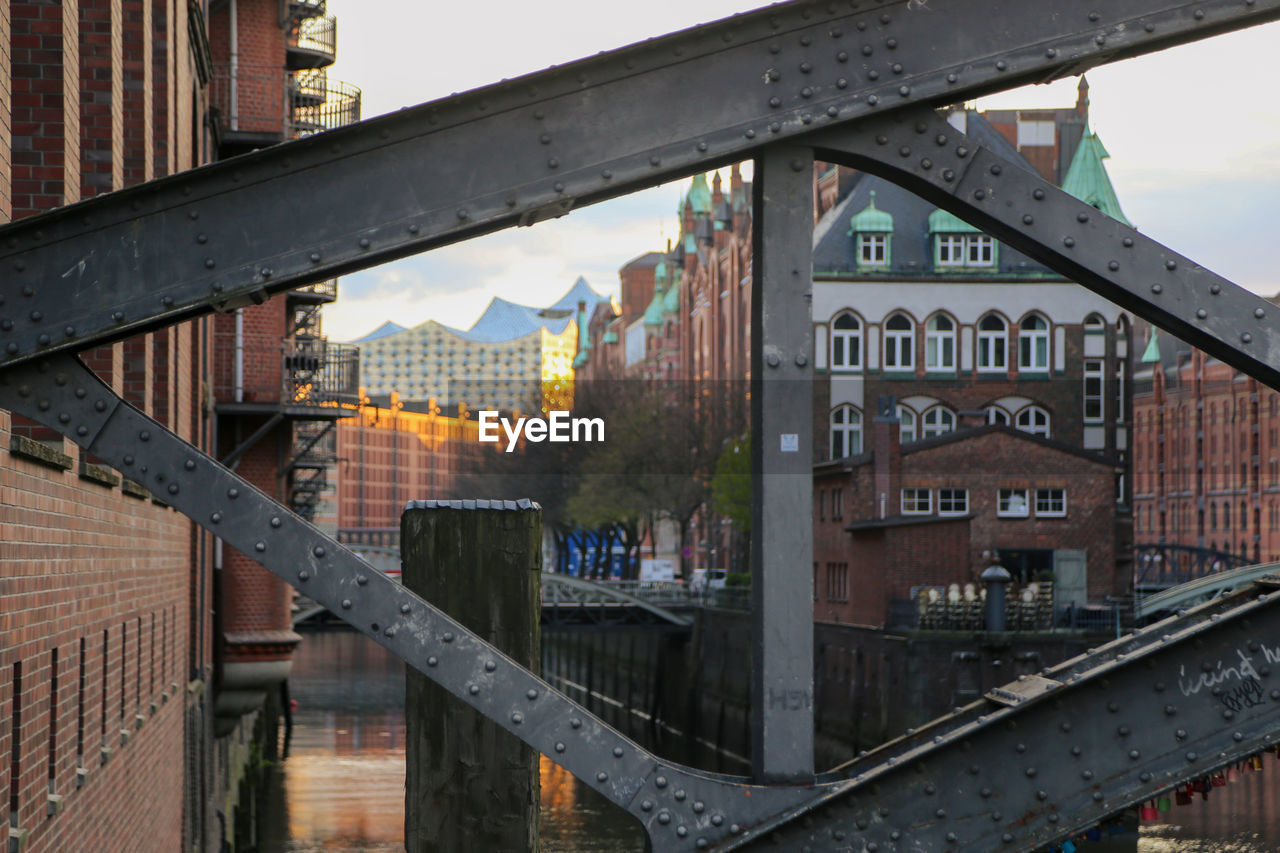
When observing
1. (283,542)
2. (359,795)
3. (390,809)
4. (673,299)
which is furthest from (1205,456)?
(283,542)

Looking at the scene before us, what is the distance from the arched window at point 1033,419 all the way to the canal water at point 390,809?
55.6 feet

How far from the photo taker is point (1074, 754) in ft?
14.2

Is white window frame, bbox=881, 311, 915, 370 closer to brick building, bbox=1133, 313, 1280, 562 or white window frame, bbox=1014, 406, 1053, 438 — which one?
white window frame, bbox=1014, 406, 1053, 438

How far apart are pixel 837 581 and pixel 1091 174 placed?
2263 centimetres

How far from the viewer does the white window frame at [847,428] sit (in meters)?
58.3

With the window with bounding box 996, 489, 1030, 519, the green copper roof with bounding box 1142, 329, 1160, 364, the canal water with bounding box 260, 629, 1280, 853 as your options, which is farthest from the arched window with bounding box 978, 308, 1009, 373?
the green copper roof with bounding box 1142, 329, 1160, 364

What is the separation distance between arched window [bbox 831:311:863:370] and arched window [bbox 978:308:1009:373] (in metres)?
4.18

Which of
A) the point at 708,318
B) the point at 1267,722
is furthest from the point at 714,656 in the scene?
the point at 1267,722

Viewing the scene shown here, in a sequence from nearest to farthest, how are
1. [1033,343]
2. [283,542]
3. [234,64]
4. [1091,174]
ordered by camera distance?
1. [283,542]
2. [234,64]
3. [1033,343]
4. [1091,174]

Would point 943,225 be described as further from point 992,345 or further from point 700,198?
point 700,198

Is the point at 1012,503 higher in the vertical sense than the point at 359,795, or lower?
higher

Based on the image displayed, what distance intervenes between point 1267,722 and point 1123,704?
1.15ft

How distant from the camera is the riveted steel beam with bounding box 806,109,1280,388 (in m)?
4.31

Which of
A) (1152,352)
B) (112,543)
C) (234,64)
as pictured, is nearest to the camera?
(112,543)
